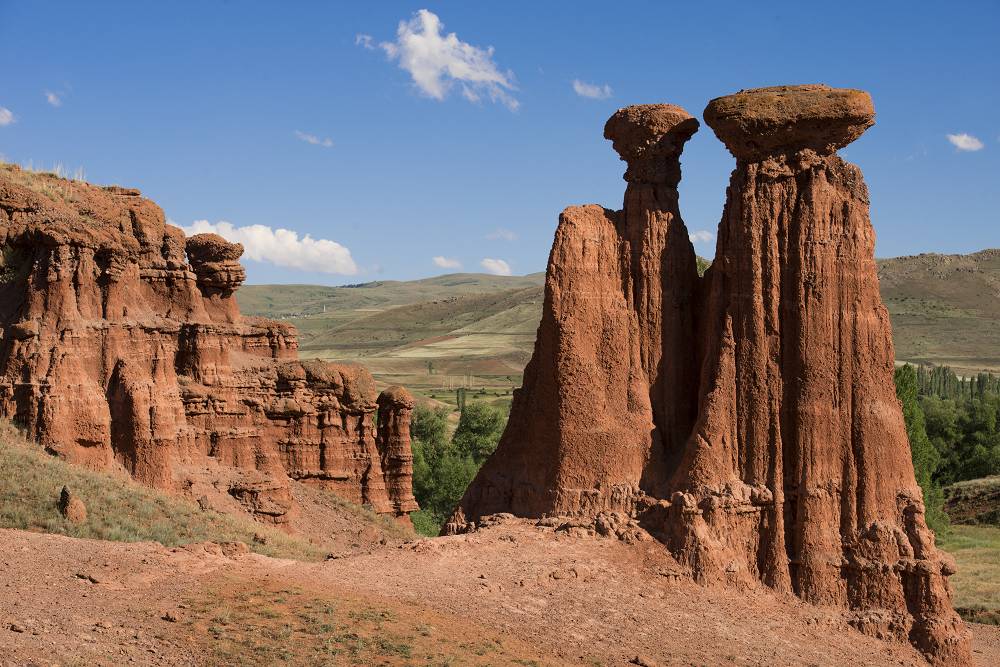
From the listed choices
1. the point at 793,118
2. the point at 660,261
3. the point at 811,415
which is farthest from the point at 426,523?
the point at 793,118

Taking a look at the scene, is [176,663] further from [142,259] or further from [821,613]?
[142,259]

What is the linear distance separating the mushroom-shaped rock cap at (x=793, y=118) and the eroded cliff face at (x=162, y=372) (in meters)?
18.5

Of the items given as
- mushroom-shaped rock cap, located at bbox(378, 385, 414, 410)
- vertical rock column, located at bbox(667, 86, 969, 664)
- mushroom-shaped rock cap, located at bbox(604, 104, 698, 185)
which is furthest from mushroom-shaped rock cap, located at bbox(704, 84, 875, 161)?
mushroom-shaped rock cap, located at bbox(378, 385, 414, 410)

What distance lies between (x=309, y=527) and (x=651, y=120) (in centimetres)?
1919

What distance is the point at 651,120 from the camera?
2619cm

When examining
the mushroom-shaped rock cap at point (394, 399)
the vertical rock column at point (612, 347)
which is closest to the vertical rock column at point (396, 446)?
the mushroom-shaped rock cap at point (394, 399)

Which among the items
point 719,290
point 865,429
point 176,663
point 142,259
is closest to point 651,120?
point 719,290

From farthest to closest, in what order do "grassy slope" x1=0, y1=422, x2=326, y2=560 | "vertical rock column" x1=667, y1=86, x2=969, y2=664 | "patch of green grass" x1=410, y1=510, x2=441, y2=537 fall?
"patch of green grass" x1=410, y1=510, x2=441, y2=537, "grassy slope" x1=0, y1=422, x2=326, y2=560, "vertical rock column" x1=667, y1=86, x2=969, y2=664

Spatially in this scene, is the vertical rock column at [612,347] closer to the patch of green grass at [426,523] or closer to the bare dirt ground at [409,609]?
the bare dirt ground at [409,609]

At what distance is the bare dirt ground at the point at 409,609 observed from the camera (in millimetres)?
18000

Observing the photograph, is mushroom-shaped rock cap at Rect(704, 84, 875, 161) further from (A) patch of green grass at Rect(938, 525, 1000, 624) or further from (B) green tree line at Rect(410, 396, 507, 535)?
(B) green tree line at Rect(410, 396, 507, 535)

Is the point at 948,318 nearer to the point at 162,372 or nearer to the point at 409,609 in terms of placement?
the point at 162,372

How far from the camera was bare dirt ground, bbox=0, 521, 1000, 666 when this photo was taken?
18.0 meters

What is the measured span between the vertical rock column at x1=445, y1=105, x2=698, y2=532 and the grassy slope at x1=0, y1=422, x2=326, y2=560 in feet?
23.1
